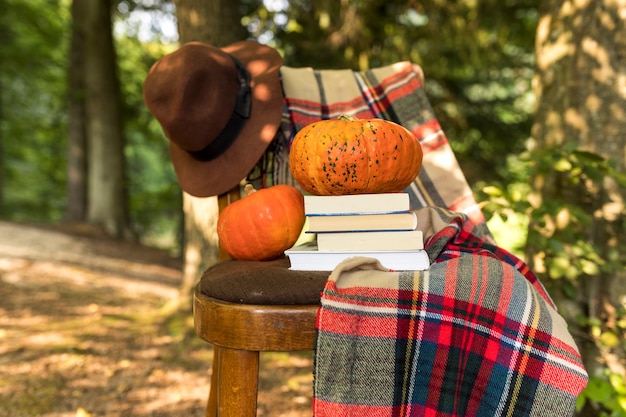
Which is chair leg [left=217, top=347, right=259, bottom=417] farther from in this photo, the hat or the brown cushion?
the hat

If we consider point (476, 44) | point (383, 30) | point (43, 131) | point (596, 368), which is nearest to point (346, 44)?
point (383, 30)

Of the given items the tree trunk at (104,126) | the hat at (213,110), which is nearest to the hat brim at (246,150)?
Result: the hat at (213,110)

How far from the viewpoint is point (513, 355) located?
114 cm

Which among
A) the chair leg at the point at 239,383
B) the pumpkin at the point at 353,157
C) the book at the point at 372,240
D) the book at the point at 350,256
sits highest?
the pumpkin at the point at 353,157

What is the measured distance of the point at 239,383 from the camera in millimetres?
1173

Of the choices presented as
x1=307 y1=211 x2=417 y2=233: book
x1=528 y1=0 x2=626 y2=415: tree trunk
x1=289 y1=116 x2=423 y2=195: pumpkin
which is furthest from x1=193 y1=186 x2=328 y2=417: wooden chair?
x1=528 y1=0 x2=626 y2=415: tree trunk

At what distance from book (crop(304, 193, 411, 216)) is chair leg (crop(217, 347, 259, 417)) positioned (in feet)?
1.19

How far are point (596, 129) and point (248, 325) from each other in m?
1.84

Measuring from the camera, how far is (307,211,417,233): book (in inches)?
47.5

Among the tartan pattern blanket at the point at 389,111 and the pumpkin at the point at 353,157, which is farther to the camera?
the tartan pattern blanket at the point at 389,111

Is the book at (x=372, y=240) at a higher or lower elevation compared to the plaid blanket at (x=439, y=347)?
higher

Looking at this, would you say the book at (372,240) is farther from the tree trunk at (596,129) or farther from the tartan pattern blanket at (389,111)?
the tree trunk at (596,129)

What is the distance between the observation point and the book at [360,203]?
3.97 feet

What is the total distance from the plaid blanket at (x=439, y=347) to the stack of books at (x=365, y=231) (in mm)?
56
